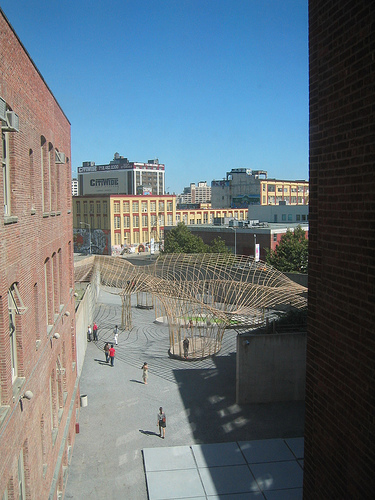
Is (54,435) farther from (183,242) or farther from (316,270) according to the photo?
(183,242)

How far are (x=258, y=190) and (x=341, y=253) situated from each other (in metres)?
107

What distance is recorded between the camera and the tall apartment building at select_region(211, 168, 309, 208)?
4289 inches

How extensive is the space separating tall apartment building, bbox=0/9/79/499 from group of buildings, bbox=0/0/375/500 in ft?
0.09

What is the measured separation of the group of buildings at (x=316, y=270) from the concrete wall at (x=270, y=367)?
29.2 ft

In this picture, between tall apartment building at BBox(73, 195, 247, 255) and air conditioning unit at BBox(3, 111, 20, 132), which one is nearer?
air conditioning unit at BBox(3, 111, 20, 132)

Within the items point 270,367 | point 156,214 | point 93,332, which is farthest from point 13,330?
point 156,214

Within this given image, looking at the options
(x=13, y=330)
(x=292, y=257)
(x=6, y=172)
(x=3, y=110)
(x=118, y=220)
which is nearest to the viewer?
(x=3, y=110)

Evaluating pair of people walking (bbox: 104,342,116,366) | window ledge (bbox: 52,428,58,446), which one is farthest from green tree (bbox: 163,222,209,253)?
window ledge (bbox: 52,428,58,446)

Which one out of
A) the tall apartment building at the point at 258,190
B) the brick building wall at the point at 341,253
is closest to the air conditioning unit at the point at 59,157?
the brick building wall at the point at 341,253

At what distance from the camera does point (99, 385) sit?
22031 millimetres

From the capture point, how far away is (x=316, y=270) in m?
5.41

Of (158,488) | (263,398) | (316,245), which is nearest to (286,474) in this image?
(158,488)

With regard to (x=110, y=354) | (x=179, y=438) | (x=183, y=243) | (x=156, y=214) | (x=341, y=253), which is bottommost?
(x=179, y=438)

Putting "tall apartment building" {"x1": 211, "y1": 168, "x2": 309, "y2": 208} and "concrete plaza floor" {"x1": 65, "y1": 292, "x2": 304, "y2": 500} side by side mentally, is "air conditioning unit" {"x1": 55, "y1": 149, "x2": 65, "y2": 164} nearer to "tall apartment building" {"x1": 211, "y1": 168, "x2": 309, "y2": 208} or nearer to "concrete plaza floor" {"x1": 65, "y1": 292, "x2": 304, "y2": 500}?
"concrete plaza floor" {"x1": 65, "y1": 292, "x2": 304, "y2": 500}
